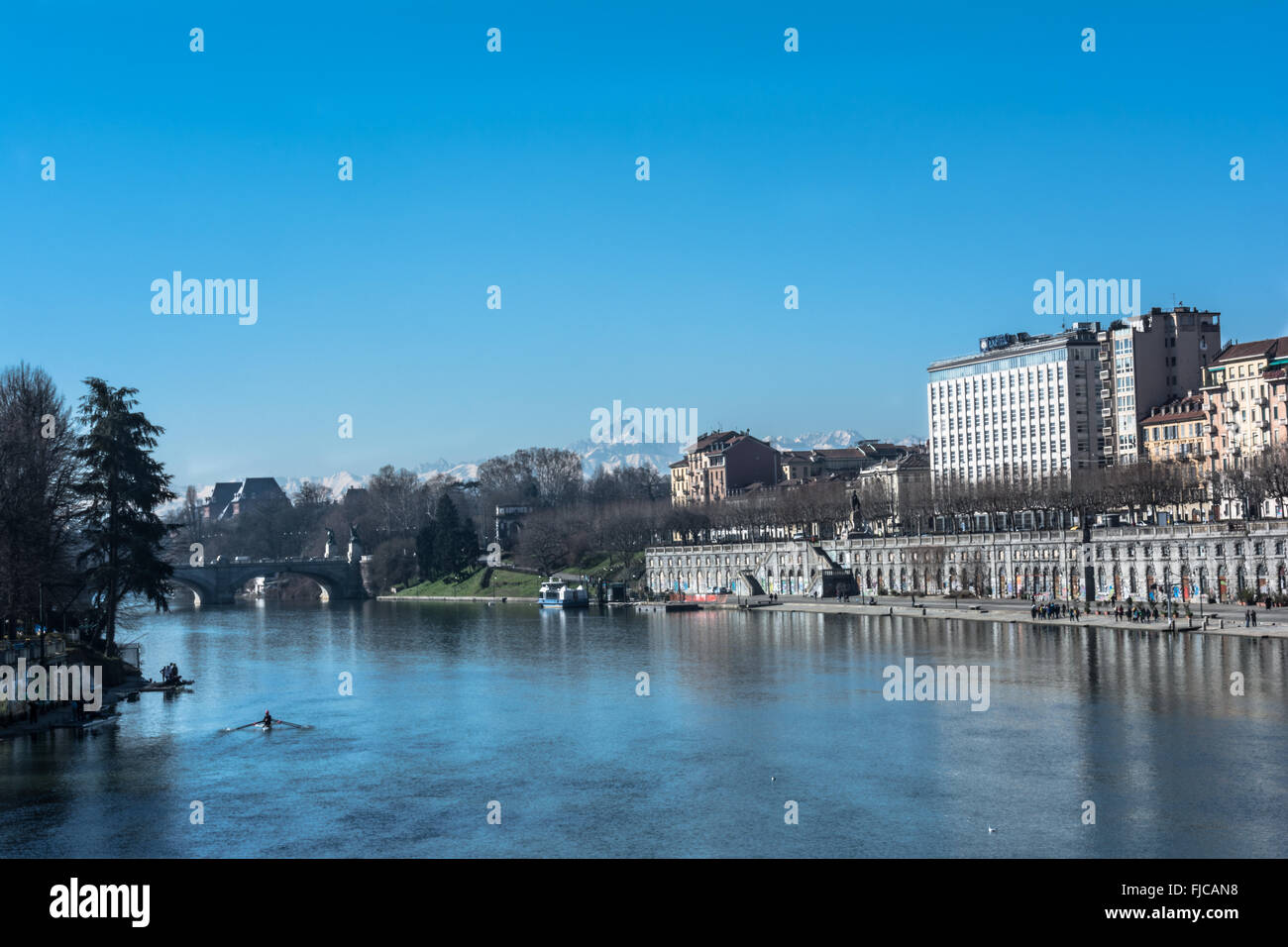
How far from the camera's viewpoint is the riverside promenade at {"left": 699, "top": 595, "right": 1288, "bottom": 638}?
212ft

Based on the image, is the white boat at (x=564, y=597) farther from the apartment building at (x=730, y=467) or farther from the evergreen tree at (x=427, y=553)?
the apartment building at (x=730, y=467)

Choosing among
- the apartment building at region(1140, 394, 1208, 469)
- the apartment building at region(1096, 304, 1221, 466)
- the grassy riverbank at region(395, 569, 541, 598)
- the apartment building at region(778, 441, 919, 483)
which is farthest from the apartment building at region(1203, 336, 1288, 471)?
the grassy riverbank at region(395, 569, 541, 598)

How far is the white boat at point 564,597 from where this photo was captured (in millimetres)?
124500

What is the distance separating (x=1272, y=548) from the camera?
7319cm

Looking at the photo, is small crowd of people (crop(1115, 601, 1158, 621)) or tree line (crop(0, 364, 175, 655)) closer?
tree line (crop(0, 364, 175, 655))

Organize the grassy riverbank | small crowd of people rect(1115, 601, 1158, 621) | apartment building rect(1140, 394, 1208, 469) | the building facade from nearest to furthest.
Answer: small crowd of people rect(1115, 601, 1158, 621), the building facade, apartment building rect(1140, 394, 1208, 469), the grassy riverbank

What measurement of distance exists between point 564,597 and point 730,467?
61.7 m

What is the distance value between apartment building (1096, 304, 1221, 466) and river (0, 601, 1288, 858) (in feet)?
208

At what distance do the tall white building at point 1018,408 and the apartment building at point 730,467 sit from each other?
31.5 m

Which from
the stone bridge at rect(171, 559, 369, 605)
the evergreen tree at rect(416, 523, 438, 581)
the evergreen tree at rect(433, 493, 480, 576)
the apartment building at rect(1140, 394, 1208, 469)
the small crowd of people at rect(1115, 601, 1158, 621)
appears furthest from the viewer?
the evergreen tree at rect(416, 523, 438, 581)

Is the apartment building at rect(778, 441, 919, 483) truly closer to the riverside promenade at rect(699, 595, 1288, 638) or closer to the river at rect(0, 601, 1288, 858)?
the riverside promenade at rect(699, 595, 1288, 638)

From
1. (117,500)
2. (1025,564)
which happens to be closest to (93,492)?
(117,500)

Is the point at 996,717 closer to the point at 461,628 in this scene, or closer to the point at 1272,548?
the point at 1272,548
